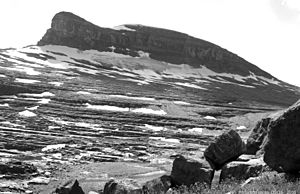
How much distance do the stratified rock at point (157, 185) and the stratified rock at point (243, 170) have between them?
332cm

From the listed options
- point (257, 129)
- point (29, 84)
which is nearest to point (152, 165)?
point (257, 129)

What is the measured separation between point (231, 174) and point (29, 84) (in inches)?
3297

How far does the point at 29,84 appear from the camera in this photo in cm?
9638

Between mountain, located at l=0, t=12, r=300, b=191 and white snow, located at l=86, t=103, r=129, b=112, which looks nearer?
mountain, located at l=0, t=12, r=300, b=191

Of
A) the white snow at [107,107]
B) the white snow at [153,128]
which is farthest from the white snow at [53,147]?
the white snow at [107,107]

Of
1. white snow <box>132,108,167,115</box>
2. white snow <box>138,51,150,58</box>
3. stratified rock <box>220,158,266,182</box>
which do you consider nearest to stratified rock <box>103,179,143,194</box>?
stratified rock <box>220,158,266,182</box>

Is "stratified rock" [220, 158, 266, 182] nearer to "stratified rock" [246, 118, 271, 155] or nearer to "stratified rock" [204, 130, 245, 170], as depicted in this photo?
"stratified rock" [204, 130, 245, 170]

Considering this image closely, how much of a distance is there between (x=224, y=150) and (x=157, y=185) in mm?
4882

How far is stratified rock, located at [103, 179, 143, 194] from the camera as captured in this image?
20.1 metres

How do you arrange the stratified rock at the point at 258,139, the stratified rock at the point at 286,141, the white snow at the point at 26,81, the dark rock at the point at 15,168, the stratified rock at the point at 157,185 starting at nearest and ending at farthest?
the stratified rock at the point at 286,141, the stratified rock at the point at 157,185, the stratified rock at the point at 258,139, the dark rock at the point at 15,168, the white snow at the point at 26,81

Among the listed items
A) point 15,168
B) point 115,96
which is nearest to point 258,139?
point 15,168

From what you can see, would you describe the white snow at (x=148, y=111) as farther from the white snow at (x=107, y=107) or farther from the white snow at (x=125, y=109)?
the white snow at (x=107, y=107)

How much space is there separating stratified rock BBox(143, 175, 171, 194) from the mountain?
10936 mm

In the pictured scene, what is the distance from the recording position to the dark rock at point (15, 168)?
38344 millimetres
